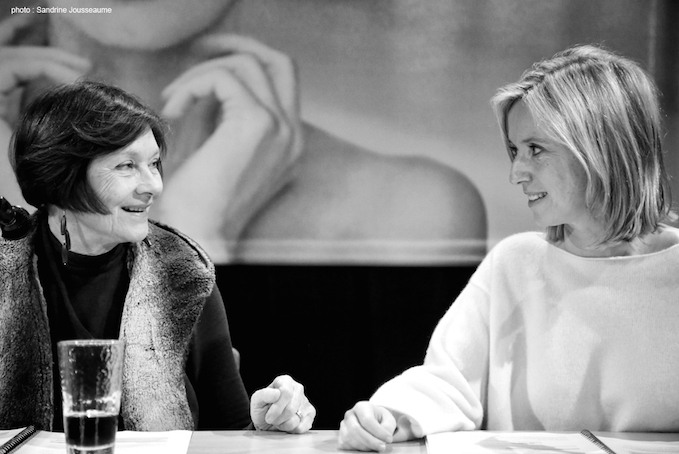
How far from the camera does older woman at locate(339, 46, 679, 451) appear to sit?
1774 mm

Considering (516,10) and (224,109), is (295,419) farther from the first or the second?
(516,10)

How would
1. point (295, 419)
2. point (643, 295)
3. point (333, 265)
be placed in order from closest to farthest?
point (295, 419) → point (643, 295) → point (333, 265)

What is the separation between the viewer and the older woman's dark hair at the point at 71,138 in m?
2.08

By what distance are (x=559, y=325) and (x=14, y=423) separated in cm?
142

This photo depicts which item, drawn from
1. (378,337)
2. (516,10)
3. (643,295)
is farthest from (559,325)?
(516,10)

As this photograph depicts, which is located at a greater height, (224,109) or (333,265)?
(224,109)

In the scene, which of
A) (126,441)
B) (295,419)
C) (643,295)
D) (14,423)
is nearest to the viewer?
(126,441)

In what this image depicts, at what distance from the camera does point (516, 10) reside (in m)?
3.06

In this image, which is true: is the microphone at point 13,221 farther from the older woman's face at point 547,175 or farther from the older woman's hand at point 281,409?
the older woman's face at point 547,175

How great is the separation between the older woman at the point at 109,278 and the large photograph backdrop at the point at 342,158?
861 millimetres

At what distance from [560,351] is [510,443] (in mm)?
426

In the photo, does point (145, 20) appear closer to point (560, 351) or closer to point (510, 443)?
point (560, 351)

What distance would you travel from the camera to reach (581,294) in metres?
1.88

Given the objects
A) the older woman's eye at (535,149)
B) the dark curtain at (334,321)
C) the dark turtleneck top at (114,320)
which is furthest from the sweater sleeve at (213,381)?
the older woman's eye at (535,149)
